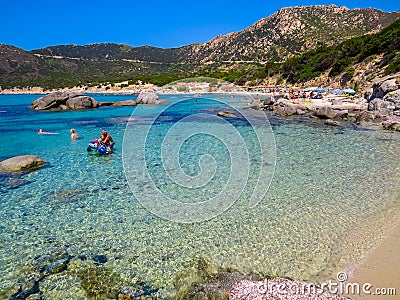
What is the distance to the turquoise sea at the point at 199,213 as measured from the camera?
20.1 ft

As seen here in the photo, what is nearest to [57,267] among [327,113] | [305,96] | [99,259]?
[99,259]

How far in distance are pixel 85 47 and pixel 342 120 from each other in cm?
17682

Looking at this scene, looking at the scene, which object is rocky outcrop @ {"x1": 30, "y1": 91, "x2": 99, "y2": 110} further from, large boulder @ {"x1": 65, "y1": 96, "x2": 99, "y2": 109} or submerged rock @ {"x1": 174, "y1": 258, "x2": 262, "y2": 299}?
submerged rock @ {"x1": 174, "y1": 258, "x2": 262, "y2": 299}

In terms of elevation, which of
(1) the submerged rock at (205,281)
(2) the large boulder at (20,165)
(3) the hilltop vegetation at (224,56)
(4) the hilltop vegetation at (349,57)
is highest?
(3) the hilltop vegetation at (224,56)

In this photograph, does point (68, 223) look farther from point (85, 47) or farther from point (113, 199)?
point (85, 47)

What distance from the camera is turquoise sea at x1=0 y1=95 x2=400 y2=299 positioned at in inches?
241

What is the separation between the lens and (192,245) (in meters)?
6.93

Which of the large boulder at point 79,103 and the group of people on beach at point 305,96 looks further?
the large boulder at point 79,103

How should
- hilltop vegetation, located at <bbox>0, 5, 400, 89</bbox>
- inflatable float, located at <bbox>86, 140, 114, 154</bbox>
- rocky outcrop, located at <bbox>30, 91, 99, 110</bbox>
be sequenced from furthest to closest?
hilltop vegetation, located at <bbox>0, 5, 400, 89</bbox>, rocky outcrop, located at <bbox>30, 91, 99, 110</bbox>, inflatable float, located at <bbox>86, 140, 114, 154</bbox>

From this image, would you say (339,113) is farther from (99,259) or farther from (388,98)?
(99,259)

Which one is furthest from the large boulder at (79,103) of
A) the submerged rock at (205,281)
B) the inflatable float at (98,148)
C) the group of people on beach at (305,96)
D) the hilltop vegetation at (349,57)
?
the submerged rock at (205,281)

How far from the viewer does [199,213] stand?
8758 mm

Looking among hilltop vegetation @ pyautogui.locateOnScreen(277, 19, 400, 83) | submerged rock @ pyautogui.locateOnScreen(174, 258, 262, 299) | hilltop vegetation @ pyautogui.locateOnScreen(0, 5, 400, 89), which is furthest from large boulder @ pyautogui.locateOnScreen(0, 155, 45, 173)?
hilltop vegetation @ pyautogui.locateOnScreen(0, 5, 400, 89)

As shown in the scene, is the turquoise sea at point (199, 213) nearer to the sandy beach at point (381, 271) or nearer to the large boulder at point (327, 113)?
the sandy beach at point (381, 271)
